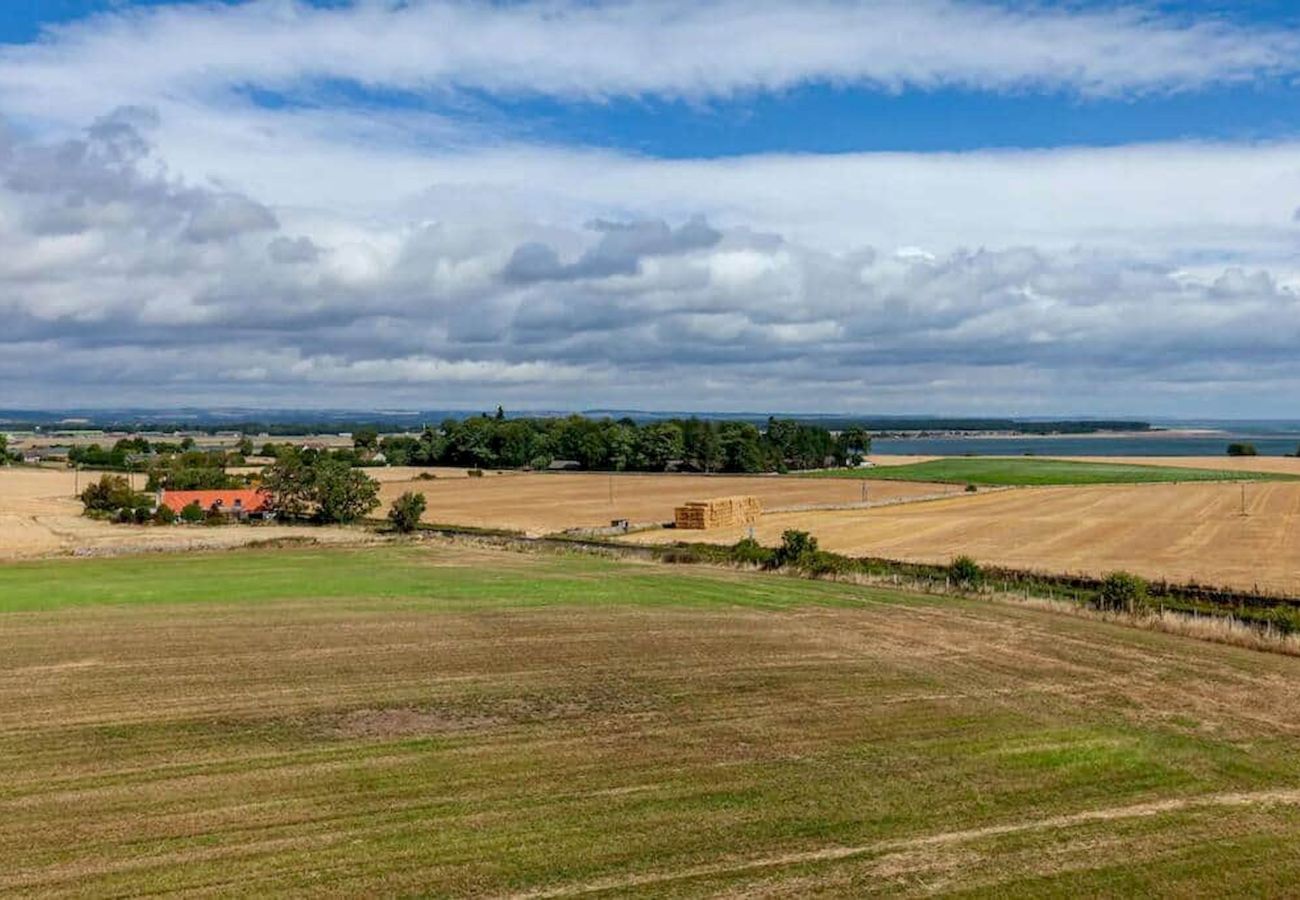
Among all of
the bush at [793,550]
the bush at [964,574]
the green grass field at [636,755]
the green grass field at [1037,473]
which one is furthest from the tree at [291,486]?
the green grass field at [1037,473]

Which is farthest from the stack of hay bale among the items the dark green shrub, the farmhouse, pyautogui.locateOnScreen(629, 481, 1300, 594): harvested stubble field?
the farmhouse

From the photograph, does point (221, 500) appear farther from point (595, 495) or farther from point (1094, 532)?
point (1094, 532)

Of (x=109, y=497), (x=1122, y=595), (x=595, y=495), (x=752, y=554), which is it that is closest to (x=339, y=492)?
(x=109, y=497)

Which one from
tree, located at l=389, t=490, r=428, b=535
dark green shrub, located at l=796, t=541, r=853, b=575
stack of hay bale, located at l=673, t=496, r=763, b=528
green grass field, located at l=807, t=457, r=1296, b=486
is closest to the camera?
dark green shrub, located at l=796, t=541, r=853, b=575

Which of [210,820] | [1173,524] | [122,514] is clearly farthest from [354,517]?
[210,820]

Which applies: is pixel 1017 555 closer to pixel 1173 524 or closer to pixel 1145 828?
pixel 1173 524

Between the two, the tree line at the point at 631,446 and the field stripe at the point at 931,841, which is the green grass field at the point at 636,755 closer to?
the field stripe at the point at 931,841

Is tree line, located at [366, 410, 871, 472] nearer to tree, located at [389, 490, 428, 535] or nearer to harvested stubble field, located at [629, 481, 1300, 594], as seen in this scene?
harvested stubble field, located at [629, 481, 1300, 594]
